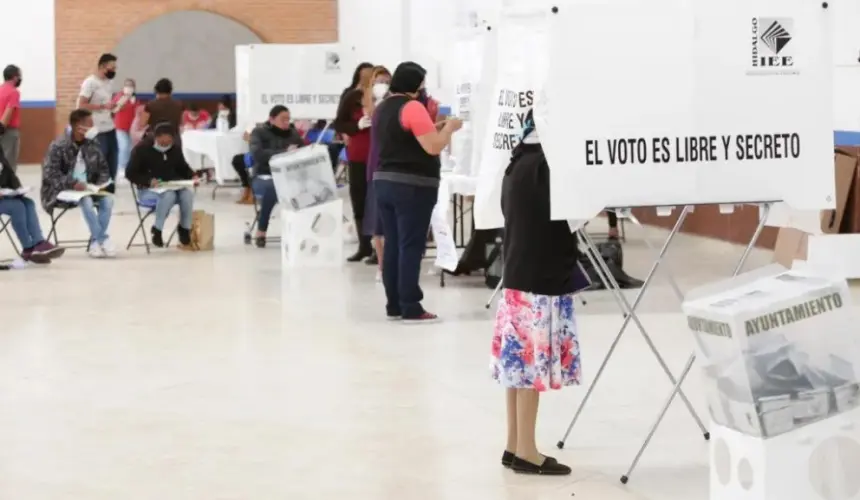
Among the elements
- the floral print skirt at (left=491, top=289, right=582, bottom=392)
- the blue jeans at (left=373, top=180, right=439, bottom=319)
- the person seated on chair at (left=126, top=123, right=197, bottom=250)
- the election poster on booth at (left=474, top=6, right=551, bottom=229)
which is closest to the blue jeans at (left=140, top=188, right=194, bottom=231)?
the person seated on chair at (left=126, top=123, right=197, bottom=250)

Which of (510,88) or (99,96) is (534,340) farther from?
(99,96)

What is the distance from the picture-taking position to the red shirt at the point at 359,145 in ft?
34.2

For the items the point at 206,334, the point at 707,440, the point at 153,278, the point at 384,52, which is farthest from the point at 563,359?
the point at 384,52

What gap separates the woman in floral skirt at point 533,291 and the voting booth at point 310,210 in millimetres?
5704

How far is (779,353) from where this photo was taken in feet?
12.2

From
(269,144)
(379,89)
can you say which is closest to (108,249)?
(269,144)

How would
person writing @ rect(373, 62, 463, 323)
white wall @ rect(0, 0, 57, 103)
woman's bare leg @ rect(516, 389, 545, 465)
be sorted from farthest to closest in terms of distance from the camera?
1. white wall @ rect(0, 0, 57, 103)
2. person writing @ rect(373, 62, 463, 323)
3. woman's bare leg @ rect(516, 389, 545, 465)

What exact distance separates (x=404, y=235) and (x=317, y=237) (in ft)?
9.41

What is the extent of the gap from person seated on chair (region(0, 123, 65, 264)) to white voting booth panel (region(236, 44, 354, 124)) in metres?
3.03

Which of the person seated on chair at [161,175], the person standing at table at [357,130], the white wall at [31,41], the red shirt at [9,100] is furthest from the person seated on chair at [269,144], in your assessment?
the white wall at [31,41]

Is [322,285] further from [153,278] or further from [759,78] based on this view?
[759,78]

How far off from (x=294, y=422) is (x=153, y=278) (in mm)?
4600

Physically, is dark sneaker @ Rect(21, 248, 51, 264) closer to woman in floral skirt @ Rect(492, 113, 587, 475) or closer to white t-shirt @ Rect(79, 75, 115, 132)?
white t-shirt @ Rect(79, 75, 115, 132)

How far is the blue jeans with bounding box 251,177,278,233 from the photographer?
1182 cm
